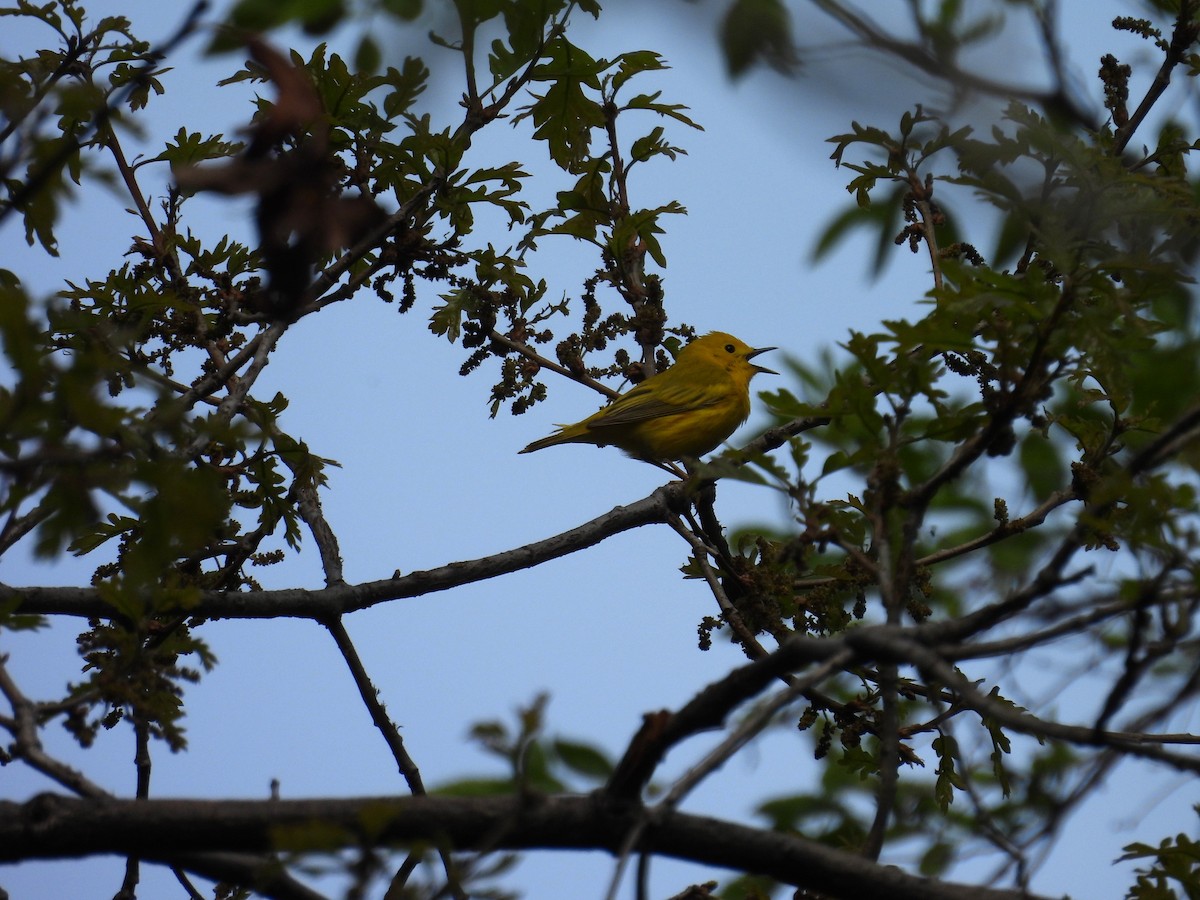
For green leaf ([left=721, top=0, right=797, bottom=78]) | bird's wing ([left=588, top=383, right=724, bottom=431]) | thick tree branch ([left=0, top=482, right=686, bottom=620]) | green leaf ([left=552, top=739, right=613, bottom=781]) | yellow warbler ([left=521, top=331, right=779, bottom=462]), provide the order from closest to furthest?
green leaf ([left=721, top=0, right=797, bottom=78]) → green leaf ([left=552, top=739, right=613, bottom=781]) → thick tree branch ([left=0, top=482, right=686, bottom=620]) → bird's wing ([left=588, top=383, right=724, bottom=431]) → yellow warbler ([left=521, top=331, right=779, bottom=462])

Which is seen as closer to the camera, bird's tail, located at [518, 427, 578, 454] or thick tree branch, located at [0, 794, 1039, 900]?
thick tree branch, located at [0, 794, 1039, 900]

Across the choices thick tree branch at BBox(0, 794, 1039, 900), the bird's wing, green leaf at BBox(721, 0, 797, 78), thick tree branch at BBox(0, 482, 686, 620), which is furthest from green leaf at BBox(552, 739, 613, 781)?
the bird's wing

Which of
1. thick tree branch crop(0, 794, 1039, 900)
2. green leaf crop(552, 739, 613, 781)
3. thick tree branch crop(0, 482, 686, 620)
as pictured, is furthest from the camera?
thick tree branch crop(0, 482, 686, 620)

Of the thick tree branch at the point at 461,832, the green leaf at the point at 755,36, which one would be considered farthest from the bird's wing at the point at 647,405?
the green leaf at the point at 755,36

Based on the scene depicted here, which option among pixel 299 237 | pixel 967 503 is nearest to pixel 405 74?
pixel 299 237

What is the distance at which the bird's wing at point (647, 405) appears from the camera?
6773 millimetres

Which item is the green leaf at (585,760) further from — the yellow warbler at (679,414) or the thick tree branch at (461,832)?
the yellow warbler at (679,414)

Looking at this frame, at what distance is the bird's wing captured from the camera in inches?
267

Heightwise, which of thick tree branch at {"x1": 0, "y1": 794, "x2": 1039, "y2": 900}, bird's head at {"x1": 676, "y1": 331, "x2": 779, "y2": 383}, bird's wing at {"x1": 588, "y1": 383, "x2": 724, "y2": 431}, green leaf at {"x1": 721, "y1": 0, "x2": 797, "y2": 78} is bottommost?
thick tree branch at {"x1": 0, "y1": 794, "x2": 1039, "y2": 900}

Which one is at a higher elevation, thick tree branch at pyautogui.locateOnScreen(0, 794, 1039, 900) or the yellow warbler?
the yellow warbler

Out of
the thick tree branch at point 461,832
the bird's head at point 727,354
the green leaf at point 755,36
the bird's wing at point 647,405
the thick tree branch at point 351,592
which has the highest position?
the bird's head at point 727,354

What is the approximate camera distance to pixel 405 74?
2963 millimetres

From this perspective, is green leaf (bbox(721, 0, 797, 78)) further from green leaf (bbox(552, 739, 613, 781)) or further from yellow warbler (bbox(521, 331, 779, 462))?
yellow warbler (bbox(521, 331, 779, 462))

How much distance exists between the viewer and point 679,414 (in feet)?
24.7
